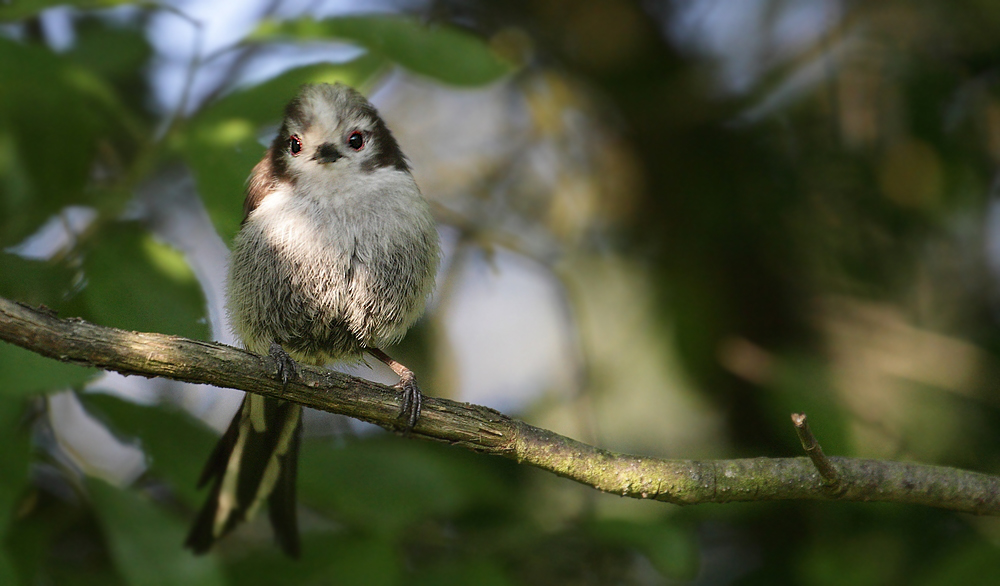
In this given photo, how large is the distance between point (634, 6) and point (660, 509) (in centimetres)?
259

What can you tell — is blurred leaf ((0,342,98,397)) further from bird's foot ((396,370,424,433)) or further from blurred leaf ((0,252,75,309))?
bird's foot ((396,370,424,433))

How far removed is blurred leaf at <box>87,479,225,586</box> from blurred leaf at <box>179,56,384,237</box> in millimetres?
797

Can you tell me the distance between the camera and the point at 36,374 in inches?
80.0

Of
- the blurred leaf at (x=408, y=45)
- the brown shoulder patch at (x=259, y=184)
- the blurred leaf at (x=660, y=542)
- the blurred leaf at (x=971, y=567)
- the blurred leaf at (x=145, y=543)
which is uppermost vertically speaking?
the blurred leaf at (x=408, y=45)

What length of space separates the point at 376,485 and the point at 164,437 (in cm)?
65

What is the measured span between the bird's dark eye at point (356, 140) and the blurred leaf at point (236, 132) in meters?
0.23

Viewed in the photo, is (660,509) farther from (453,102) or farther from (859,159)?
(453,102)

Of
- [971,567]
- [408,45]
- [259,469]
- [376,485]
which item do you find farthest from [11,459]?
[971,567]

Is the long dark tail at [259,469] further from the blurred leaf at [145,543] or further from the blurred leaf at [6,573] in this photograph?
the blurred leaf at [6,573]

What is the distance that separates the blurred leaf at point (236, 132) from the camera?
2.48 meters

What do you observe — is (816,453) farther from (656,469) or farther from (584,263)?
(584,263)

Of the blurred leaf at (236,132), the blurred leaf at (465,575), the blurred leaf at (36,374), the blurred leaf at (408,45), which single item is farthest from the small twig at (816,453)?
the blurred leaf at (236,132)

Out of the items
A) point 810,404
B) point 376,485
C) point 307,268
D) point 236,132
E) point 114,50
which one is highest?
point 114,50

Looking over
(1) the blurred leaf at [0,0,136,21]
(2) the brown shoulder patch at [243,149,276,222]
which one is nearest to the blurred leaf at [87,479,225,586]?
(2) the brown shoulder patch at [243,149,276,222]
